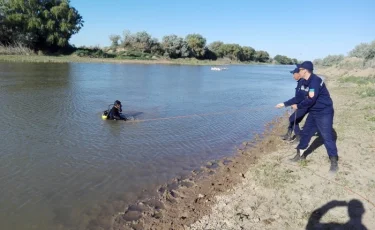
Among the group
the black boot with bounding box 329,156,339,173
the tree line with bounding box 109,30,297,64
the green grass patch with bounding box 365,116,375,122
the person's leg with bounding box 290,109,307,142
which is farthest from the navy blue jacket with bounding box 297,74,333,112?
the tree line with bounding box 109,30,297,64

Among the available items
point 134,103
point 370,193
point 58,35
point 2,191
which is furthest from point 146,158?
point 58,35

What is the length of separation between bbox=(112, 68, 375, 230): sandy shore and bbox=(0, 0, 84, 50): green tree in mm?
60341

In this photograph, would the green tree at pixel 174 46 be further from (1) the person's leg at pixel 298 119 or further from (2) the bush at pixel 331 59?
(1) the person's leg at pixel 298 119

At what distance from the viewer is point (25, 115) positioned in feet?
41.1

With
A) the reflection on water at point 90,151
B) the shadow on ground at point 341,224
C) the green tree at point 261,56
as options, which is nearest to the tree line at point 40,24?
the reflection on water at point 90,151

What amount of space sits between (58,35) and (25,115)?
5408 cm

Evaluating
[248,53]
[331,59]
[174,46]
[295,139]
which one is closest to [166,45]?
[174,46]

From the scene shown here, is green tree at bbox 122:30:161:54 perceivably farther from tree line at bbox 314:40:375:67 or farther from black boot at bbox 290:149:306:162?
black boot at bbox 290:149:306:162

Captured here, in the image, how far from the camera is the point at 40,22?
5797 centimetres

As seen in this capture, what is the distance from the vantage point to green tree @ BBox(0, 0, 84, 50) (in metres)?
56.0

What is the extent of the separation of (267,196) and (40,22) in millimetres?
63527

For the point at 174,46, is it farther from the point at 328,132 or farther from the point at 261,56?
the point at 261,56

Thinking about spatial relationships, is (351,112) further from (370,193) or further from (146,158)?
(146,158)

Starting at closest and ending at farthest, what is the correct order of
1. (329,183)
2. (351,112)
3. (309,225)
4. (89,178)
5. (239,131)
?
(309,225) < (329,183) < (89,178) < (239,131) < (351,112)
